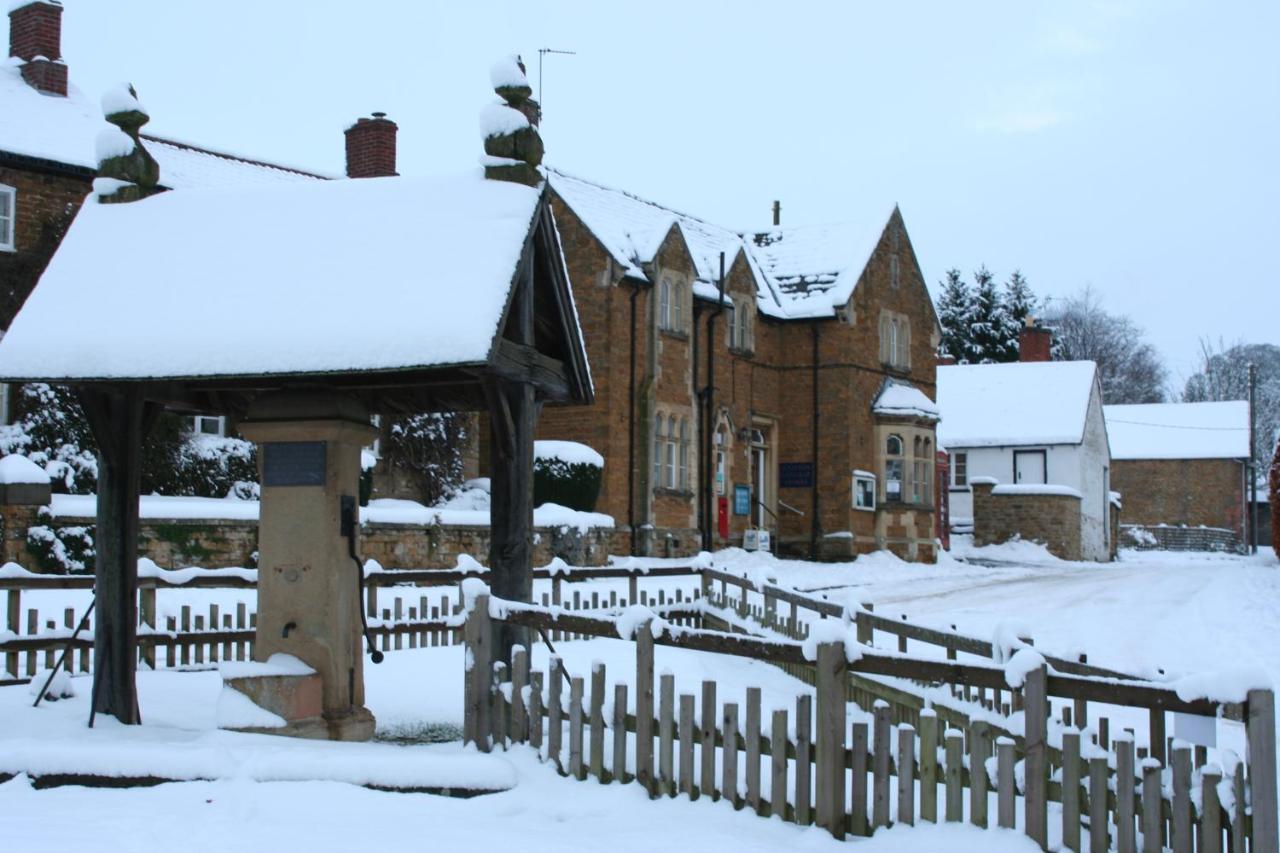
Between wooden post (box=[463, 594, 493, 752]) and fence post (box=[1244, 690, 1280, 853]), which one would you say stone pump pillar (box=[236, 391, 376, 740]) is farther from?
fence post (box=[1244, 690, 1280, 853])

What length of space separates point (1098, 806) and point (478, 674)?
12.4ft

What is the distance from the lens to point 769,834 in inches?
270

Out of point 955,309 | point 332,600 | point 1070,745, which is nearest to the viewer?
point 1070,745

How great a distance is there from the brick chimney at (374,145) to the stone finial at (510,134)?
20.3m

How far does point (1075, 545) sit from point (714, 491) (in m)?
19.2

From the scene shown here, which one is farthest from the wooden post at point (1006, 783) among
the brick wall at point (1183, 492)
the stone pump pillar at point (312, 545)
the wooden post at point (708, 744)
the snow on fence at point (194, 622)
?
the brick wall at point (1183, 492)

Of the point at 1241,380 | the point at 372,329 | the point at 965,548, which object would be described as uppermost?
the point at 1241,380

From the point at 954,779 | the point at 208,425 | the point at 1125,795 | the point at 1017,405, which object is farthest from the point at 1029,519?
the point at 1125,795

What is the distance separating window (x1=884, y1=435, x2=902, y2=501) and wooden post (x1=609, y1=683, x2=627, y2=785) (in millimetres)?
28965

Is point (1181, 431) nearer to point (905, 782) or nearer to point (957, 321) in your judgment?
point (957, 321)

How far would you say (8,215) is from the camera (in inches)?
896

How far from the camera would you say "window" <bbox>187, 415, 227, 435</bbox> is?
77.5 ft

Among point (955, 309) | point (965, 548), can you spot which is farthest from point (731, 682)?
point (955, 309)

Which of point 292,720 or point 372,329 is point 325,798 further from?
point 372,329
